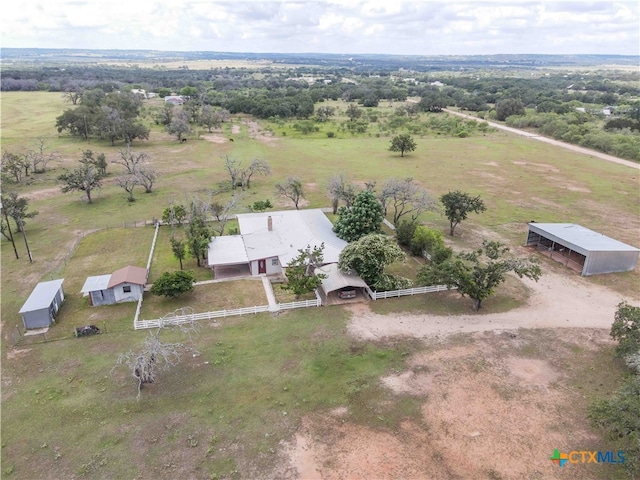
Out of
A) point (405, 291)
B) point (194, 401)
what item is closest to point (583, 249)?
point (405, 291)

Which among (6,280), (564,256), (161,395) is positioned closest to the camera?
(161,395)

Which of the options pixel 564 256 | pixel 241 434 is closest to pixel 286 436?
pixel 241 434

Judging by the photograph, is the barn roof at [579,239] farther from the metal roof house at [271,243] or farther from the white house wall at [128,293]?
the white house wall at [128,293]

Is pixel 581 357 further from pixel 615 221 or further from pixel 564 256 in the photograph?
pixel 615 221

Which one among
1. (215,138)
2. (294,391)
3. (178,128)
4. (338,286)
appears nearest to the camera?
(294,391)

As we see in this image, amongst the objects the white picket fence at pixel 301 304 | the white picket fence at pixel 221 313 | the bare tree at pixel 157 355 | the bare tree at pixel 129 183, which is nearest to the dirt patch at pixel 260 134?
the bare tree at pixel 129 183

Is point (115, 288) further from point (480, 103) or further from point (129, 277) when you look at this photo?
point (480, 103)

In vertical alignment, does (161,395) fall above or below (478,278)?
below
